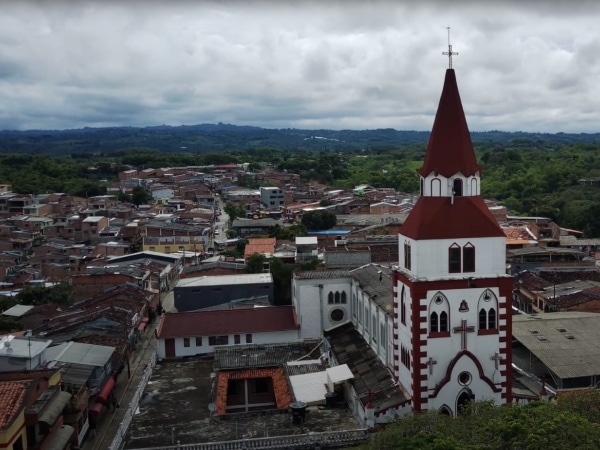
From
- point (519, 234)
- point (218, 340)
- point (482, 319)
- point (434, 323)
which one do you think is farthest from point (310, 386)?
point (519, 234)

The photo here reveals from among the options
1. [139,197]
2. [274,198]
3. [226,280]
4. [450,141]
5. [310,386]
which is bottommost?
[310,386]

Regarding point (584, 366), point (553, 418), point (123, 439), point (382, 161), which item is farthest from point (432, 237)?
point (382, 161)

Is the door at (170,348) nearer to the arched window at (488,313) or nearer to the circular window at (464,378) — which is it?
the circular window at (464,378)

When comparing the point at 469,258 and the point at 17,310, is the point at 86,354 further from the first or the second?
the point at 17,310

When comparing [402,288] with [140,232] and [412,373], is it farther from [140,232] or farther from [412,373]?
[140,232]

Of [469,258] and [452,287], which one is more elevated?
[469,258]

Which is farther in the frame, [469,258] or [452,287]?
[469,258]

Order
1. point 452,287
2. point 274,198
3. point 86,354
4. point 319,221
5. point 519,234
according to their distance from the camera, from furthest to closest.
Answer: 1. point 274,198
2. point 319,221
3. point 519,234
4. point 86,354
5. point 452,287
